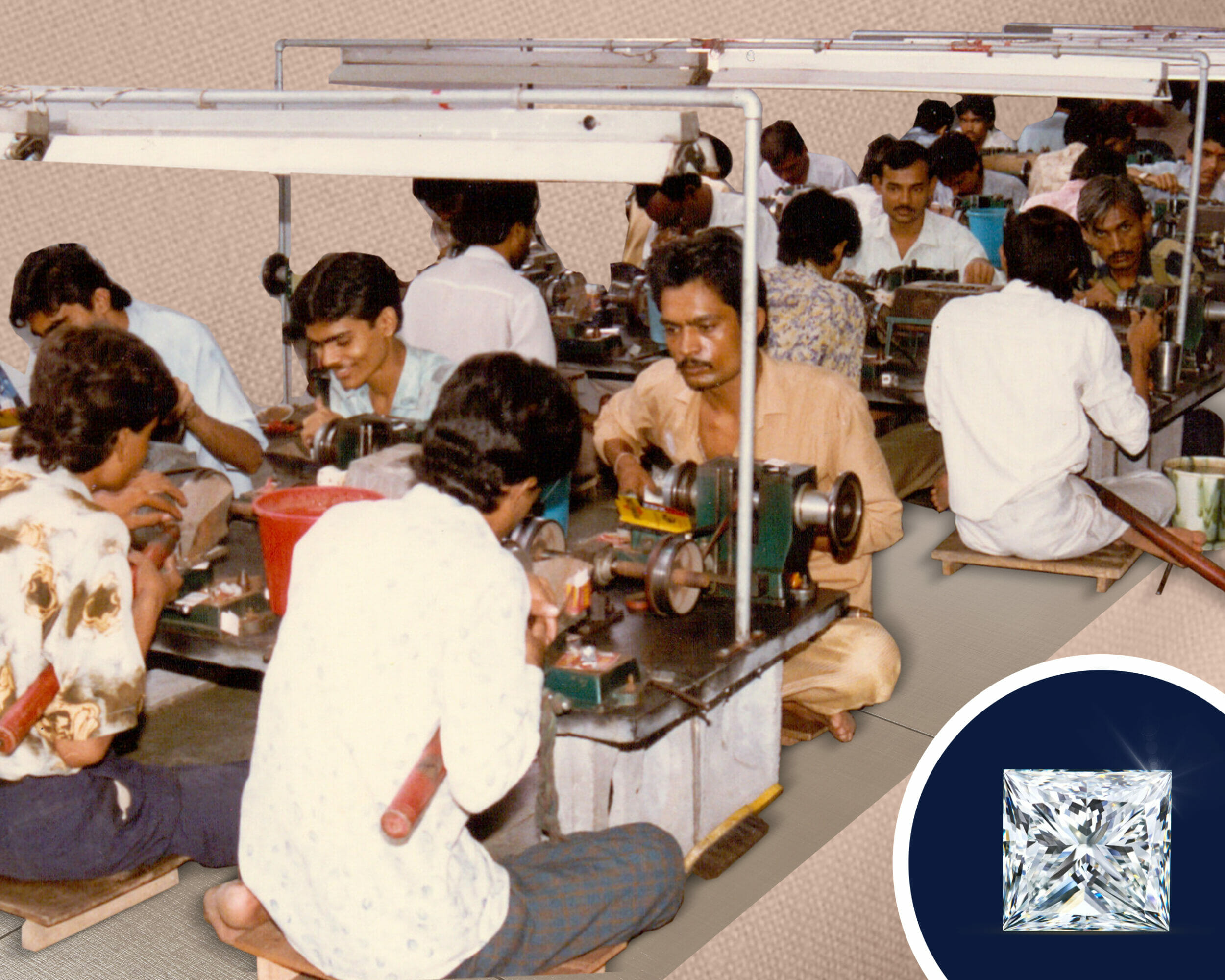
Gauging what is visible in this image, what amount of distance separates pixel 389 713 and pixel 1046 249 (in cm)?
282

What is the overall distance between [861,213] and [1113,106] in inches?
86.1

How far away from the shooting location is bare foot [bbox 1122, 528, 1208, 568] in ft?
13.6

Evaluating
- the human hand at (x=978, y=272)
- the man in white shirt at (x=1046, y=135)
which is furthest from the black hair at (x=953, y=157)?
the human hand at (x=978, y=272)

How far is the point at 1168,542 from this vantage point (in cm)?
405

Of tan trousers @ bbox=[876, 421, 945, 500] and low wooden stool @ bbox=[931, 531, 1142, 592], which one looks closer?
low wooden stool @ bbox=[931, 531, 1142, 592]

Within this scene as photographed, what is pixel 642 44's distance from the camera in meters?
4.73

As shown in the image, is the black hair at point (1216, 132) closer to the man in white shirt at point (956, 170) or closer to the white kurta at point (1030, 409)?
the man in white shirt at point (956, 170)

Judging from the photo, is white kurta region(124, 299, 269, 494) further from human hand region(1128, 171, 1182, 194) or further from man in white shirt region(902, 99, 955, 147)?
man in white shirt region(902, 99, 955, 147)

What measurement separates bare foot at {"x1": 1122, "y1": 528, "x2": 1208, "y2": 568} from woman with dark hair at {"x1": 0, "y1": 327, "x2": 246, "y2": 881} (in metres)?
2.87

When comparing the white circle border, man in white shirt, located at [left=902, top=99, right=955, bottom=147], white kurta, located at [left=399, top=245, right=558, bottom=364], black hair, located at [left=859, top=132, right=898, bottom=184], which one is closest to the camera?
the white circle border

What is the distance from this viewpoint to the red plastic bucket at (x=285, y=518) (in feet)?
8.14

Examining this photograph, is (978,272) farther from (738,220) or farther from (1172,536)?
(1172,536)

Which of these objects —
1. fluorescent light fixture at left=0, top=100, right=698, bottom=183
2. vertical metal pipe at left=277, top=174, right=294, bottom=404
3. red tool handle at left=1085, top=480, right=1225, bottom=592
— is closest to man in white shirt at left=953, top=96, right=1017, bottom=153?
red tool handle at left=1085, top=480, right=1225, bottom=592

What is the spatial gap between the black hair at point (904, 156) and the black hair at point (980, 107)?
3874 mm
